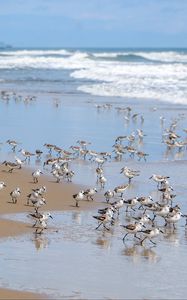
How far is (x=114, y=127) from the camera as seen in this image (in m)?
24.9

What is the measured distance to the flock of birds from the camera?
38.5 ft

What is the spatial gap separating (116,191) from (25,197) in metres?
1.73

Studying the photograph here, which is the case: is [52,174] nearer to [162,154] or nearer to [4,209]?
[4,209]

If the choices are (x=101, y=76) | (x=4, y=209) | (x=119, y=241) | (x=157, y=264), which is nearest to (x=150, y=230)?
(x=119, y=241)

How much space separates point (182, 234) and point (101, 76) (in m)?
42.6

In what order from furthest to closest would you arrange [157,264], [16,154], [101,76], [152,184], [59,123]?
[101,76]
[59,123]
[16,154]
[152,184]
[157,264]

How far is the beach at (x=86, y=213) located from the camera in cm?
877

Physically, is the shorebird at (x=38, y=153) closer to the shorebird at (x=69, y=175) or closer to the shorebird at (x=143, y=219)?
the shorebird at (x=69, y=175)

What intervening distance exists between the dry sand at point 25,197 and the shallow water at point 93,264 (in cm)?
47

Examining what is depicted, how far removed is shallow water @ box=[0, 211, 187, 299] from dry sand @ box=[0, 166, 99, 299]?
47 centimetres

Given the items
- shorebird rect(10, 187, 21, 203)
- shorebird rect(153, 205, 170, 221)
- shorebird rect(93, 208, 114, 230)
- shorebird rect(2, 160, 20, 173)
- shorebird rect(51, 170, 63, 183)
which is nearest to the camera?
shorebird rect(93, 208, 114, 230)

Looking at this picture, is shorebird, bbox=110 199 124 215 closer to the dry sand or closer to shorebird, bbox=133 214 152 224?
shorebird, bbox=133 214 152 224

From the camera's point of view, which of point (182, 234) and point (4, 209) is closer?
point (182, 234)

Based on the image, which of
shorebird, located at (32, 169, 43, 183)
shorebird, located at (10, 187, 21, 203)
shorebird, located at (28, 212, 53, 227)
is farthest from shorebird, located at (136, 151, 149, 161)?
shorebird, located at (28, 212, 53, 227)
